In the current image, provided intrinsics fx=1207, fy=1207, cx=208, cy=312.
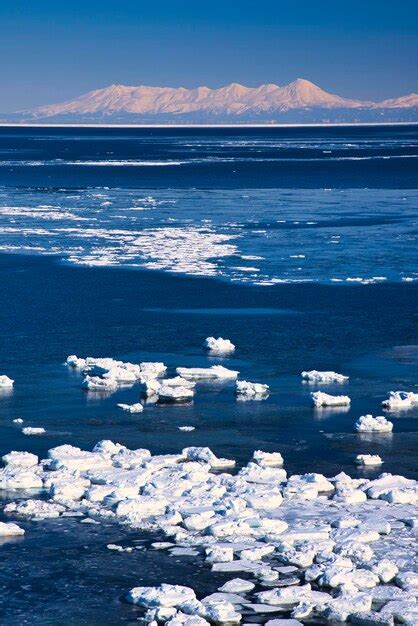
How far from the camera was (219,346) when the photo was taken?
1920cm

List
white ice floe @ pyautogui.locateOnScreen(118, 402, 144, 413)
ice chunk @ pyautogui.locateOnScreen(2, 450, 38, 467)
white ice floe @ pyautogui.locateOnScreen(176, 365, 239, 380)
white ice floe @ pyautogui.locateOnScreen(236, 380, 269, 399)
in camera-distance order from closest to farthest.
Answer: ice chunk @ pyautogui.locateOnScreen(2, 450, 38, 467) → white ice floe @ pyautogui.locateOnScreen(118, 402, 144, 413) → white ice floe @ pyautogui.locateOnScreen(236, 380, 269, 399) → white ice floe @ pyautogui.locateOnScreen(176, 365, 239, 380)

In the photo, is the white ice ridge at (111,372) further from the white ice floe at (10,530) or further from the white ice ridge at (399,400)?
the white ice floe at (10,530)

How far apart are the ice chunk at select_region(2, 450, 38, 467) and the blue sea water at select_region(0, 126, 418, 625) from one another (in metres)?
0.61

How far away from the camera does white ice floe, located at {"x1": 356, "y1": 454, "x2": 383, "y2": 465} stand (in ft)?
44.5

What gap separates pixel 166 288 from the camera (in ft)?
84.1

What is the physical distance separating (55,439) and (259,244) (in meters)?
18.7

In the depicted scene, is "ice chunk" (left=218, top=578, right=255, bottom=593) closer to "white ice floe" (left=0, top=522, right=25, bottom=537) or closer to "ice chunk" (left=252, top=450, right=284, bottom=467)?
"white ice floe" (left=0, top=522, right=25, bottom=537)

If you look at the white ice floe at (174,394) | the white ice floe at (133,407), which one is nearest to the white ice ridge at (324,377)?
the white ice floe at (174,394)

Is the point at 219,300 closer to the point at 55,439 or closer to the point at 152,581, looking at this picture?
the point at 55,439

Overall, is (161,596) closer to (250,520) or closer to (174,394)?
(250,520)

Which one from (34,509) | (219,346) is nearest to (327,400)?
(219,346)

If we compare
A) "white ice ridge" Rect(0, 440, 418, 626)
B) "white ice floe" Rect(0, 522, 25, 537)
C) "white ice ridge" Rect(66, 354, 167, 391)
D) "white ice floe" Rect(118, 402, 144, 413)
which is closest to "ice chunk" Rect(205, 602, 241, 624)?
"white ice ridge" Rect(0, 440, 418, 626)

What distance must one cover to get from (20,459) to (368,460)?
3.89m

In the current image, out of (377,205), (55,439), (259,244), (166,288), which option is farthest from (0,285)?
(377,205)
